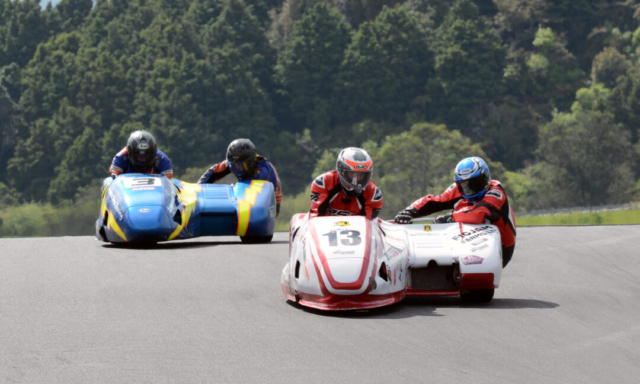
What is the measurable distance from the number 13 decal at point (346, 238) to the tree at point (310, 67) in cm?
9721

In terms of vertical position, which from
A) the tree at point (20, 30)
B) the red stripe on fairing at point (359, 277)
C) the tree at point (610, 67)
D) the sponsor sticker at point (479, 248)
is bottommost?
the red stripe on fairing at point (359, 277)

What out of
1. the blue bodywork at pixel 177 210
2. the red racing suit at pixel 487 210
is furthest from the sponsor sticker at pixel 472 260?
the blue bodywork at pixel 177 210

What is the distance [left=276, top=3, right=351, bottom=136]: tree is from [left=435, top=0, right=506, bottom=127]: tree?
10281mm

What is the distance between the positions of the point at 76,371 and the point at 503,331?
3726mm

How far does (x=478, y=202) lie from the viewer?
1163 cm

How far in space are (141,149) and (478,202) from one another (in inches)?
272

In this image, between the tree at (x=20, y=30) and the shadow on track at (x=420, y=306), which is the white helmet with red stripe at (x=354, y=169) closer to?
the shadow on track at (x=420, y=306)

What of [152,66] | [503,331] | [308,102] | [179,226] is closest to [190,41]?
[152,66]

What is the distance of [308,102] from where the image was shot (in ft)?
358

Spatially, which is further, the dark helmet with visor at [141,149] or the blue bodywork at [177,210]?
the dark helmet with visor at [141,149]

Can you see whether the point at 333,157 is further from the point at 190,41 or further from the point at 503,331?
the point at 503,331

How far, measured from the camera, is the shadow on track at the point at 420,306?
10250 millimetres

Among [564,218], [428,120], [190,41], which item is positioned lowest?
[564,218]

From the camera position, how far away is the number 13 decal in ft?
33.6
